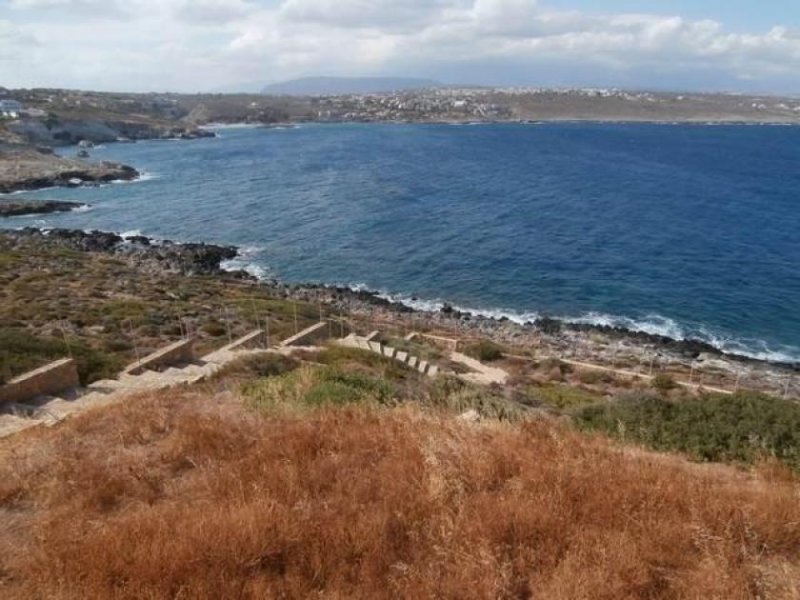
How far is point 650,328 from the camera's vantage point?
34.5 metres

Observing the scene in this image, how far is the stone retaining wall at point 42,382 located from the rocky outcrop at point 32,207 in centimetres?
5525

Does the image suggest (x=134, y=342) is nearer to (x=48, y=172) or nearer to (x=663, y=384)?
(x=663, y=384)

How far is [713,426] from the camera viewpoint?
32.8 ft

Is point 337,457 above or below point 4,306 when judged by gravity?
above

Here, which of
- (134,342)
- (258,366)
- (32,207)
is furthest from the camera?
(32,207)

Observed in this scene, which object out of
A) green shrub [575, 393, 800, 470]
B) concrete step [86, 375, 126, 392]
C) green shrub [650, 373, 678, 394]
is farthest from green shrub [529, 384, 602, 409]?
concrete step [86, 375, 126, 392]

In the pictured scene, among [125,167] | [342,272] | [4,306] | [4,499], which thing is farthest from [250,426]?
[125,167]

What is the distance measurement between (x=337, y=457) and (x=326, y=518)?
1.24 m

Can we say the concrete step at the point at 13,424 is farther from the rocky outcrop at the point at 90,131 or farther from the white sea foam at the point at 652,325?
the rocky outcrop at the point at 90,131

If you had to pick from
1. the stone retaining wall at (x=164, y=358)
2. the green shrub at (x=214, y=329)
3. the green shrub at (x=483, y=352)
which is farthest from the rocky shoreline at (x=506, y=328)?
the stone retaining wall at (x=164, y=358)

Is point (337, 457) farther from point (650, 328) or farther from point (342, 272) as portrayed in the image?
point (342, 272)

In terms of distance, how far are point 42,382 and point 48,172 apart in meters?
76.8

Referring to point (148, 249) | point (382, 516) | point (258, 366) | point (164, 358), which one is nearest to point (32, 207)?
point (148, 249)

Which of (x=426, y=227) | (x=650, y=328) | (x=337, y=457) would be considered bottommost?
(x=650, y=328)
